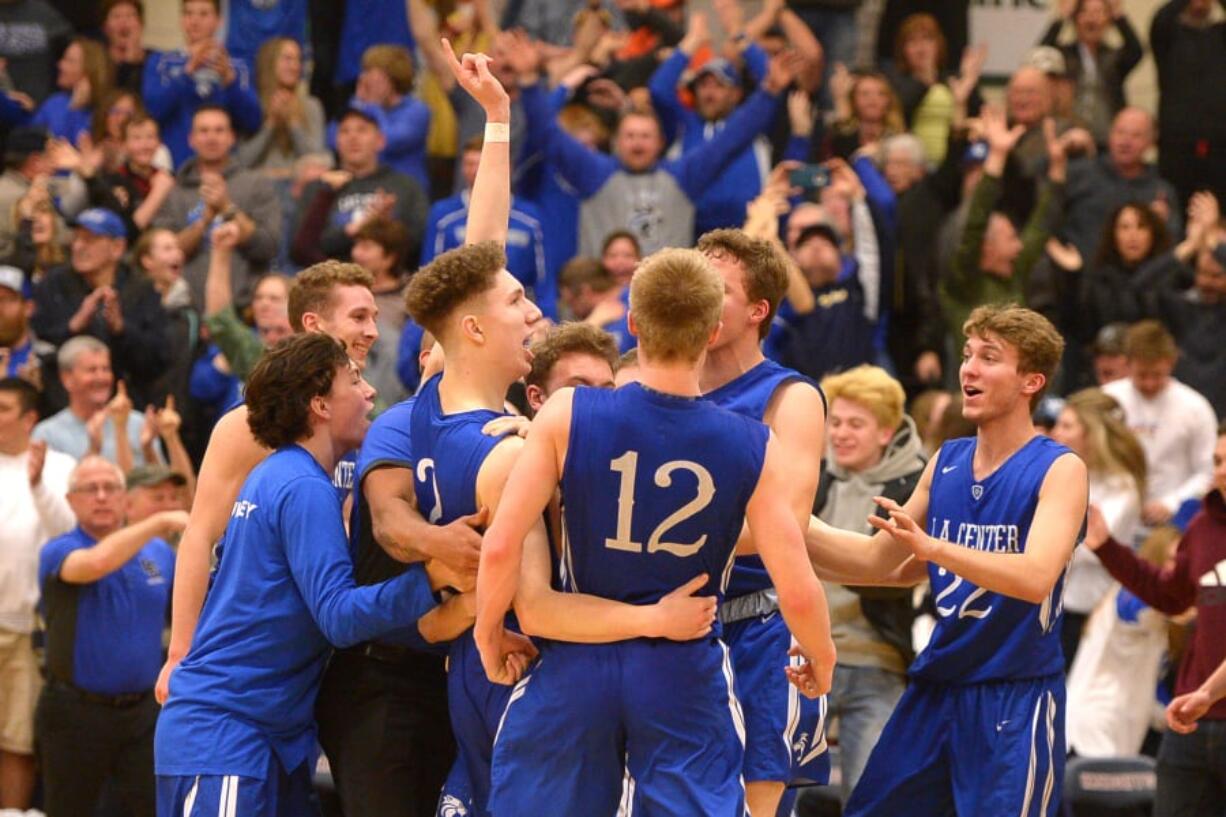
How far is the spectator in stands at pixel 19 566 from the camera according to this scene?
33.2 feet

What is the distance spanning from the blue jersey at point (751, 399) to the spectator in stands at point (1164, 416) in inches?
238

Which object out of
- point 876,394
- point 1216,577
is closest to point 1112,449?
point 876,394

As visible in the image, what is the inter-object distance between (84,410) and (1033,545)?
257 inches

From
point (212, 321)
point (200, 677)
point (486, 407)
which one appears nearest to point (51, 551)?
point (212, 321)

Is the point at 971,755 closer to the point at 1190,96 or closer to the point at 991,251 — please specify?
the point at 991,251

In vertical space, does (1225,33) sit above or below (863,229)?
above

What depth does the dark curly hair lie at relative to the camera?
6121 millimetres

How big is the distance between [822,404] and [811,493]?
0.99 feet

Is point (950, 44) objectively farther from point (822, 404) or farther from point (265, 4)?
point (822, 404)

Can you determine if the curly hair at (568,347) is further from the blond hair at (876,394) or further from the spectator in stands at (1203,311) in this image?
the spectator in stands at (1203,311)

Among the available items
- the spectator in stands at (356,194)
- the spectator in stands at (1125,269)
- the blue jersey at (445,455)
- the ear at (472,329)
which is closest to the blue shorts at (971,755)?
the blue jersey at (445,455)

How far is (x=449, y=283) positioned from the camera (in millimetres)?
5844

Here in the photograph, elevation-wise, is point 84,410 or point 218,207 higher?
point 218,207

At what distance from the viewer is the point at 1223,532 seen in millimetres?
8039
